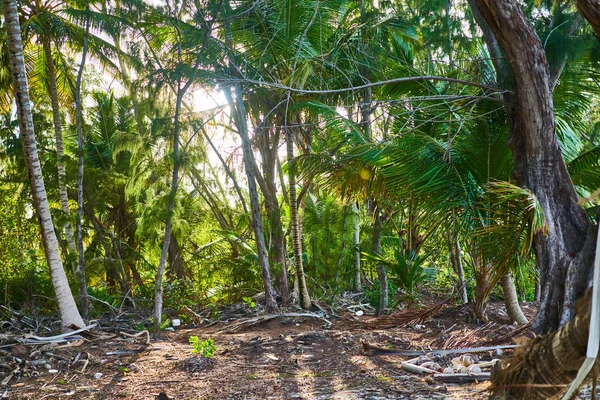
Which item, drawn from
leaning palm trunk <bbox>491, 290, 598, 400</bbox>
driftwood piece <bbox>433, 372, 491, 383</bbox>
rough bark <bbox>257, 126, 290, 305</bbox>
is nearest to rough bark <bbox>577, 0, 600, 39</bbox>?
leaning palm trunk <bbox>491, 290, 598, 400</bbox>

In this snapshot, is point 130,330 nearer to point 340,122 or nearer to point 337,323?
point 337,323

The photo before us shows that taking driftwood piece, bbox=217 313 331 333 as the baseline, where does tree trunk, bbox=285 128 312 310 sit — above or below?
above

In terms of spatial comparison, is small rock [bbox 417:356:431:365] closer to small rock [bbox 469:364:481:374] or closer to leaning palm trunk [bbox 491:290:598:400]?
small rock [bbox 469:364:481:374]

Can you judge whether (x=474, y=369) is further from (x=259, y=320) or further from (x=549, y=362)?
(x=259, y=320)

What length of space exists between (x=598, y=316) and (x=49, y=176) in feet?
42.8

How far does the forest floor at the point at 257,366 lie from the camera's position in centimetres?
546

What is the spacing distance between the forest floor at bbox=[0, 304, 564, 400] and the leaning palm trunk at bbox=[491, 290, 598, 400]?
8.59 ft

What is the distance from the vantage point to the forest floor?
5.46m

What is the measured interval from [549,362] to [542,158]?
4.86 m

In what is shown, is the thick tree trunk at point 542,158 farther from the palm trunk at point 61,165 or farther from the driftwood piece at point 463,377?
the palm trunk at point 61,165

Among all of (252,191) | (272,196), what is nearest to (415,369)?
(252,191)

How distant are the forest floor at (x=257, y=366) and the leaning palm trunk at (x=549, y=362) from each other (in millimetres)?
2618

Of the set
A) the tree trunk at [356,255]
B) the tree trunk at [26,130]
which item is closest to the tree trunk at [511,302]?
the tree trunk at [356,255]

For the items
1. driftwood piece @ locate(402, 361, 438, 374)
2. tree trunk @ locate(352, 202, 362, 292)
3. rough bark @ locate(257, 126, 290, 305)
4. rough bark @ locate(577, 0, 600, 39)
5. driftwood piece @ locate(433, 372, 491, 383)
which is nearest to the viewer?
rough bark @ locate(577, 0, 600, 39)
